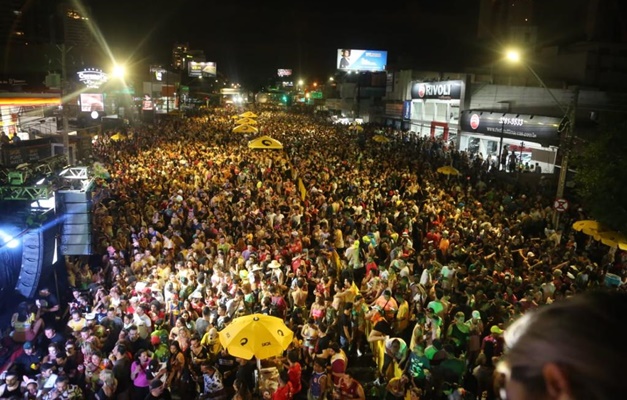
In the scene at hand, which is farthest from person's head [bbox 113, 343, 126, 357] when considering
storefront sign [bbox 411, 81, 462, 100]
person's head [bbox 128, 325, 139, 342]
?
storefront sign [bbox 411, 81, 462, 100]

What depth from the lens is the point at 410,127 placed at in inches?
1699

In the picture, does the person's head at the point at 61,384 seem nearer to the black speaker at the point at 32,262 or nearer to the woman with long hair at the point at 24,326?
the woman with long hair at the point at 24,326

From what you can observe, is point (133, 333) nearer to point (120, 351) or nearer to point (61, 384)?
point (120, 351)

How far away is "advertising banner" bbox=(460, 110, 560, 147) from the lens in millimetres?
22703

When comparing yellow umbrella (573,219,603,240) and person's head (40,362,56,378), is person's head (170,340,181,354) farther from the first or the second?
yellow umbrella (573,219,603,240)

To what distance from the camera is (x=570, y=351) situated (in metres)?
1.21

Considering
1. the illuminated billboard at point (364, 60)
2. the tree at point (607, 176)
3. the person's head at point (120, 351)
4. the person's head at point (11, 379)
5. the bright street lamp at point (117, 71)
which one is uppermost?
the illuminated billboard at point (364, 60)

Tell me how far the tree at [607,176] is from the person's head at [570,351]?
1388 centimetres

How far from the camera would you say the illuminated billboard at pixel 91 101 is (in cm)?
2648

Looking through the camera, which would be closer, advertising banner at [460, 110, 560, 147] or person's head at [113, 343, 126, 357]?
person's head at [113, 343, 126, 357]

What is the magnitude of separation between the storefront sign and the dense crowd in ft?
48.8

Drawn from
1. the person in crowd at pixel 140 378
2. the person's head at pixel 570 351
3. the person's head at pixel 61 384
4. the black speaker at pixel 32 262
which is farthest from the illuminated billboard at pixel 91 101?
the person's head at pixel 570 351

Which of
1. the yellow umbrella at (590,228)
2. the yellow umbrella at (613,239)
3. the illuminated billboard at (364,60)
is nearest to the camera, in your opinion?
the yellow umbrella at (613,239)

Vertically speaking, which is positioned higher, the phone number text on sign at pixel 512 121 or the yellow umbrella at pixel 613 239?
the phone number text on sign at pixel 512 121
